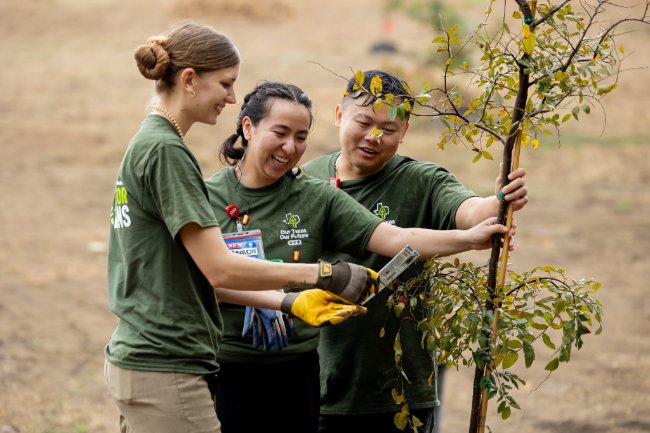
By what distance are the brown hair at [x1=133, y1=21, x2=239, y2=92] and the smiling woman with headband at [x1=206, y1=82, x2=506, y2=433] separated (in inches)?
22.1

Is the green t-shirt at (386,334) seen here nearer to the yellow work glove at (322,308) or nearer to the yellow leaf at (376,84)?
the yellow leaf at (376,84)

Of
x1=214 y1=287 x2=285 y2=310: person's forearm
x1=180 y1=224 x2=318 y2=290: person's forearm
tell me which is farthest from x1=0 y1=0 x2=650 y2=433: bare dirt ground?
x1=180 y1=224 x2=318 y2=290: person's forearm

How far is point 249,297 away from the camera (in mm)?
2973

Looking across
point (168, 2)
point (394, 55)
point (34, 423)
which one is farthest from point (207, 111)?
point (168, 2)

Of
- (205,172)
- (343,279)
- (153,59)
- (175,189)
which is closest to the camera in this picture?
(175,189)

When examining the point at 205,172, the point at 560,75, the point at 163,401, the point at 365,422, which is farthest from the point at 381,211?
the point at 205,172

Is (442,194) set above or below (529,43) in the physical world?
below

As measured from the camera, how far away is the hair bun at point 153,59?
265 cm

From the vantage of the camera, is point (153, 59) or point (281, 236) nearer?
point (153, 59)

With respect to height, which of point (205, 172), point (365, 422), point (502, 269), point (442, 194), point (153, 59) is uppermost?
point (205, 172)

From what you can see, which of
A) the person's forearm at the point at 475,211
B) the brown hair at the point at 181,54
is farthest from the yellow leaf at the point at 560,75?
the brown hair at the point at 181,54

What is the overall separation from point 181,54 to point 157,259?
57 centimetres

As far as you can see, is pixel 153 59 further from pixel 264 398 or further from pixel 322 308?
pixel 264 398

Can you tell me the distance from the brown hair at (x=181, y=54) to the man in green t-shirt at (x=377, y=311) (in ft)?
2.63
